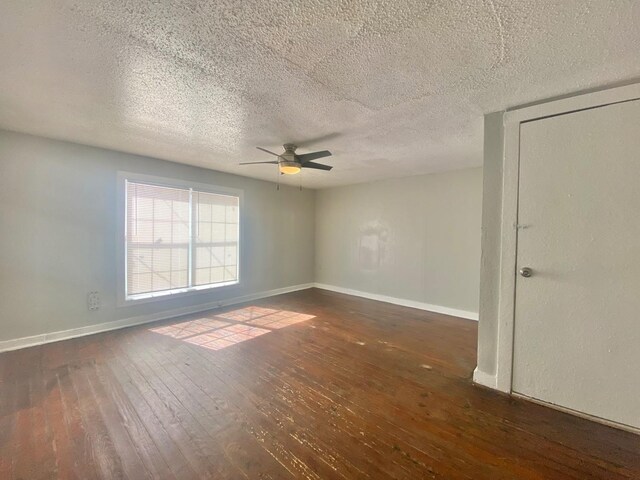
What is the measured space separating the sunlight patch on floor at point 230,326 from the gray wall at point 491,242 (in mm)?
2375

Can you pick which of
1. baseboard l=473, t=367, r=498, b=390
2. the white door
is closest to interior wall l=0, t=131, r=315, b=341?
baseboard l=473, t=367, r=498, b=390

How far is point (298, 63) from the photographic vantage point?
160cm

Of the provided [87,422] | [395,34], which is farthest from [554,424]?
[87,422]

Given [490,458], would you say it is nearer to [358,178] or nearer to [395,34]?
[395,34]

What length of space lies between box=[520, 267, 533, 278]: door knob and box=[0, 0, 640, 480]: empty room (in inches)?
1.2

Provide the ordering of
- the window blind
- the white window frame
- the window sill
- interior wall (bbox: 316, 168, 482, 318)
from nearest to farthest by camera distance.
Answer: the white window frame, the window sill, interior wall (bbox: 316, 168, 482, 318), the window blind

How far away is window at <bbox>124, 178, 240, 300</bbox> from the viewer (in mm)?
3602

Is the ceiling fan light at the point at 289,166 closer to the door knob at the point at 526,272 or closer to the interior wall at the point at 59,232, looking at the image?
the interior wall at the point at 59,232

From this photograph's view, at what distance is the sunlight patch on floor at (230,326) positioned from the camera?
3.12 m

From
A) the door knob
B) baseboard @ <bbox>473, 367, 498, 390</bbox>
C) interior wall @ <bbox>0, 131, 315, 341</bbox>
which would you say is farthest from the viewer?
interior wall @ <bbox>0, 131, 315, 341</bbox>

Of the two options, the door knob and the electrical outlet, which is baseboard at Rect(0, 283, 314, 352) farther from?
the door knob

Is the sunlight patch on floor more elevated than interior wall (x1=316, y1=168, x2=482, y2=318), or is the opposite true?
interior wall (x1=316, y1=168, x2=482, y2=318)

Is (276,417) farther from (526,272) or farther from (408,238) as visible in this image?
(408,238)

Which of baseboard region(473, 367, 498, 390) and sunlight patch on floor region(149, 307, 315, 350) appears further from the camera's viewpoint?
sunlight patch on floor region(149, 307, 315, 350)
